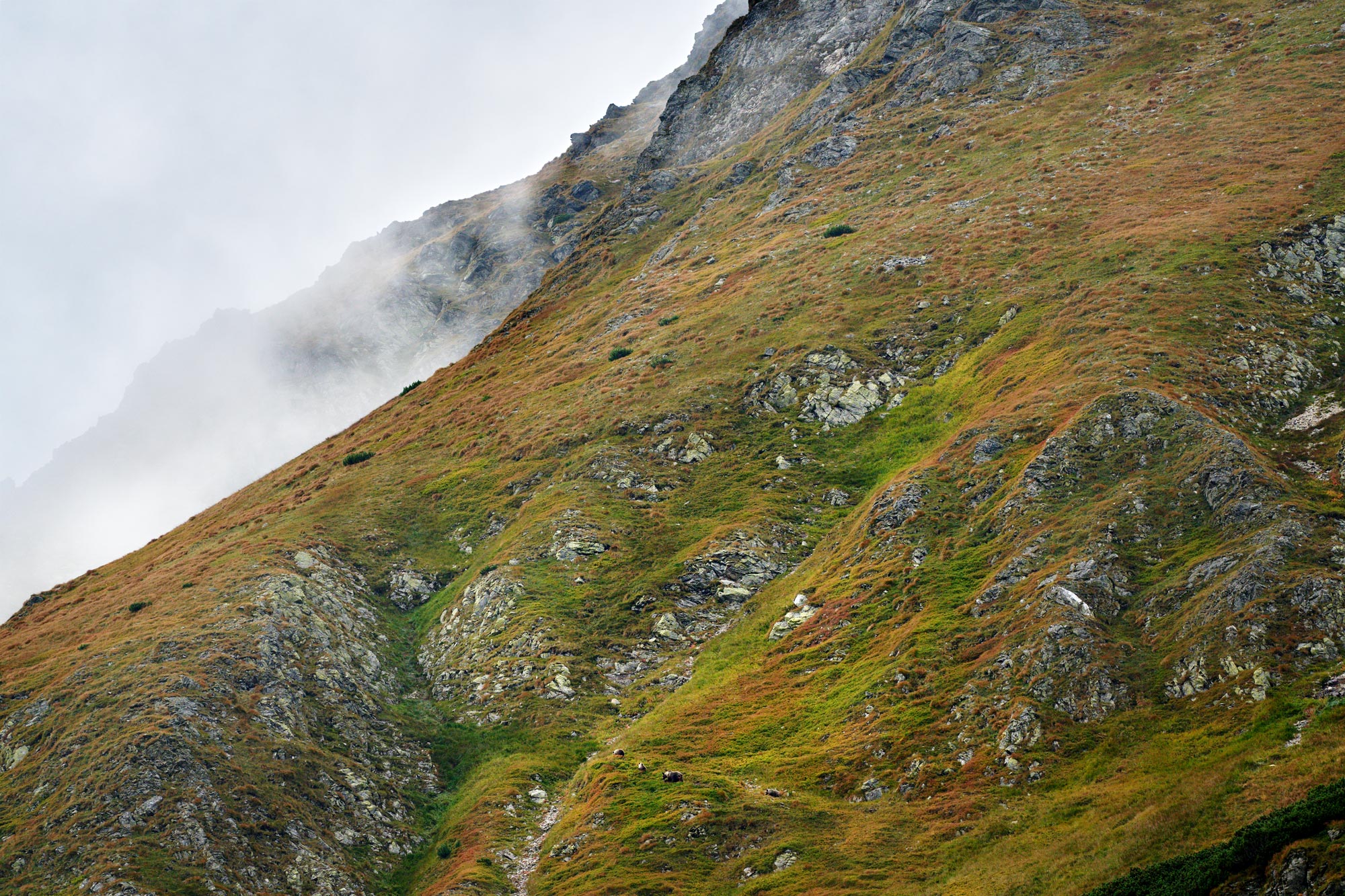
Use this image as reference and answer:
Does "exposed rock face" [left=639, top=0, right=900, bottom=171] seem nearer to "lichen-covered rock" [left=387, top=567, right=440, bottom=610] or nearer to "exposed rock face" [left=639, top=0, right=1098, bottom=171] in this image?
"exposed rock face" [left=639, top=0, right=1098, bottom=171]

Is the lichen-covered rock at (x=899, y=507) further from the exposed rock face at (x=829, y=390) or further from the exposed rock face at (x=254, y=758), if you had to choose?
the exposed rock face at (x=254, y=758)

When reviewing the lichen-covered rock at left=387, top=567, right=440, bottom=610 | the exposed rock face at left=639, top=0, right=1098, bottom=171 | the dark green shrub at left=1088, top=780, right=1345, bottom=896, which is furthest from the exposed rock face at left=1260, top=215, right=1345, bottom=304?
the lichen-covered rock at left=387, top=567, right=440, bottom=610

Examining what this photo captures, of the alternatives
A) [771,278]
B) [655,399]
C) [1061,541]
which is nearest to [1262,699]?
[1061,541]

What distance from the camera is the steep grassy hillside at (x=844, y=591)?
27.4 meters

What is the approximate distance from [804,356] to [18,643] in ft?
220

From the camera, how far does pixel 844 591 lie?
44281 millimetres

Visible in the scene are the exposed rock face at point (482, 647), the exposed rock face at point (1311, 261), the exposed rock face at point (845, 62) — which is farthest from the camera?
the exposed rock face at point (845, 62)

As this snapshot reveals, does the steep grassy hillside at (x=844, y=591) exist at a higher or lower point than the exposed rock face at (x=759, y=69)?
lower

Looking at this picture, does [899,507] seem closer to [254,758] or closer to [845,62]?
[254,758]

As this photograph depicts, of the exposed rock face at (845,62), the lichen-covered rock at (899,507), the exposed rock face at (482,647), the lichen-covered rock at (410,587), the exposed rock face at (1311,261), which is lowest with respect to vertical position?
the exposed rock face at (1311,261)

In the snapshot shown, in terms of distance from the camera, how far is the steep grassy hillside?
1077 inches

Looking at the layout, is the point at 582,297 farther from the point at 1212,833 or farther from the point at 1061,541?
the point at 1212,833

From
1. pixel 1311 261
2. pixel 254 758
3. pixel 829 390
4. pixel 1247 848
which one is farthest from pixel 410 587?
pixel 1311 261

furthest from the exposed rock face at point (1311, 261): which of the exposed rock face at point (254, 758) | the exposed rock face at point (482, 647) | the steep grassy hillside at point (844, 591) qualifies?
the exposed rock face at point (254, 758)
